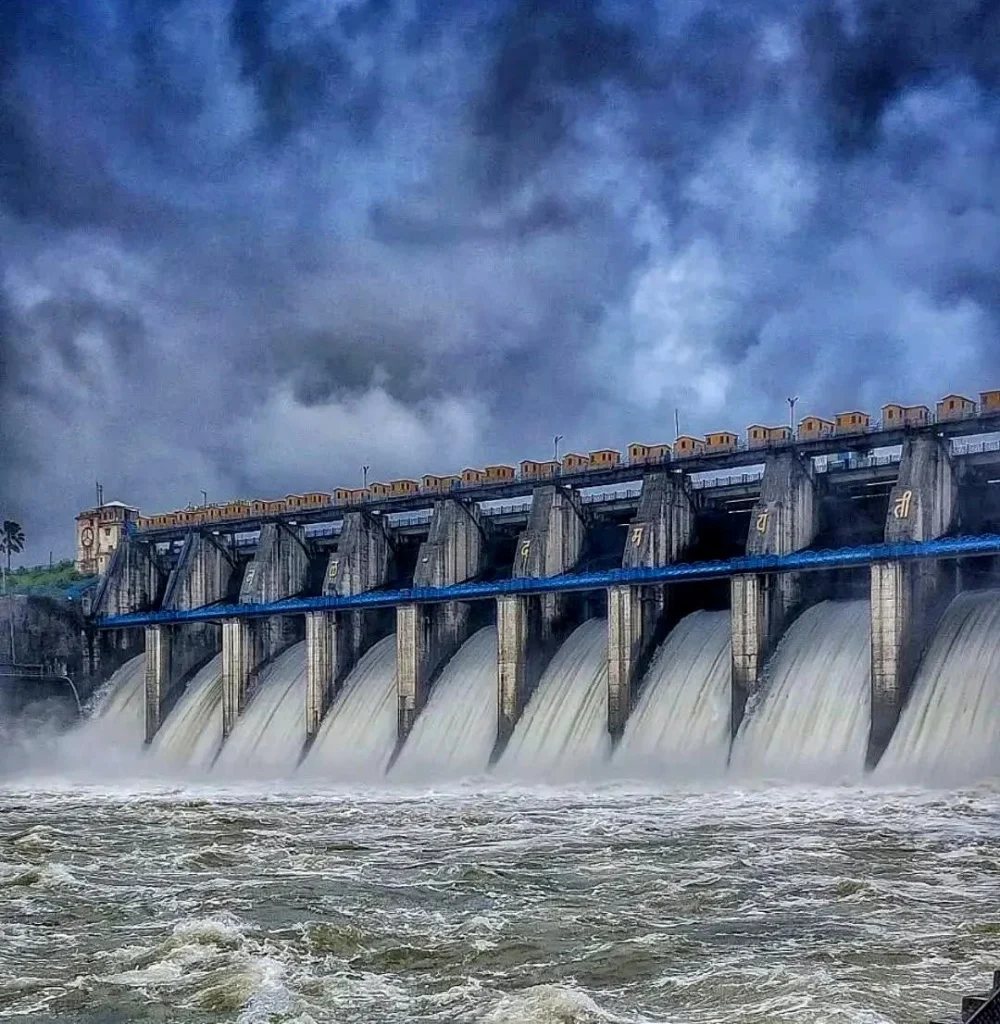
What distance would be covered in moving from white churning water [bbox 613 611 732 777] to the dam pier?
1.37ft

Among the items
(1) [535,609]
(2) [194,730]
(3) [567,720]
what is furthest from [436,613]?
Answer: (2) [194,730]

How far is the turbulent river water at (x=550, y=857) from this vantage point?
12008 mm

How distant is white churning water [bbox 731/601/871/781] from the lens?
26203 millimetres

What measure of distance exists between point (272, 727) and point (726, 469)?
1607cm

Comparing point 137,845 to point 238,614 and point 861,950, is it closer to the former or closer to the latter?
point 861,950

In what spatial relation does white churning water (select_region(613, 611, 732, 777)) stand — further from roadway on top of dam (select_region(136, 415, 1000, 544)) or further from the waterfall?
the waterfall

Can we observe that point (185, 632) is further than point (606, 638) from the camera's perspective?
Yes

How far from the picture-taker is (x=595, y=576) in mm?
31922

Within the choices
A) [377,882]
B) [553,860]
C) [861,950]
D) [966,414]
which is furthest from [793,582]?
[861,950]

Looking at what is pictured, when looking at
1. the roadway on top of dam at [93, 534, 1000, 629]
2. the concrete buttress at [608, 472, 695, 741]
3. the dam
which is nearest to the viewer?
the roadway on top of dam at [93, 534, 1000, 629]

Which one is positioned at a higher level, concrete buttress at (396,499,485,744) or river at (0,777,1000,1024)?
concrete buttress at (396,499,485,744)

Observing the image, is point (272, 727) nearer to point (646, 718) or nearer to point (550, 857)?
point (646, 718)

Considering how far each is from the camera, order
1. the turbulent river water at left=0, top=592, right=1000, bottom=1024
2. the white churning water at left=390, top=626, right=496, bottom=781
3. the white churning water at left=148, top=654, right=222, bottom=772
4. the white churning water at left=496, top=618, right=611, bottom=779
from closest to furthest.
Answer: the turbulent river water at left=0, top=592, right=1000, bottom=1024, the white churning water at left=496, top=618, right=611, bottom=779, the white churning water at left=390, top=626, right=496, bottom=781, the white churning water at left=148, top=654, right=222, bottom=772

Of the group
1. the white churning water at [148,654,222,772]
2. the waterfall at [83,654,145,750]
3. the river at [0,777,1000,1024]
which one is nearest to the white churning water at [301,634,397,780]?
the white churning water at [148,654,222,772]
